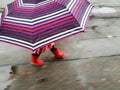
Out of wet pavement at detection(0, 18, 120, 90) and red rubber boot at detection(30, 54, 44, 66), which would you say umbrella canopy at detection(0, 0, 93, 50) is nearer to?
wet pavement at detection(0, 18, 120, 90)

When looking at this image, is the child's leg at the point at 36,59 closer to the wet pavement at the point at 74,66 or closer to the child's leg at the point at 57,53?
the wet pavement at the point at 74,66

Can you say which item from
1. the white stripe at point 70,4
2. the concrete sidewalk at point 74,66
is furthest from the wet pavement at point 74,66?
the white stripe at point 70,4

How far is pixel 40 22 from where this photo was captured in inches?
168

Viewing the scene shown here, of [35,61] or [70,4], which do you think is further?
[35,61]

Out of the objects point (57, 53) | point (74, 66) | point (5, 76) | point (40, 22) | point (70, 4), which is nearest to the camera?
point (40, 22)

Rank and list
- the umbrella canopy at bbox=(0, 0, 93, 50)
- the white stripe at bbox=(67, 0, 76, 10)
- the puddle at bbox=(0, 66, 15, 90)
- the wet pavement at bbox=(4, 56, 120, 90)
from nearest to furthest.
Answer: the umbrella canopy at bbox=(0, 0, 93, 50)
the white stripe at bbox=(67, 0, 76, 10)
the wet pavement at bbox=(4, 56, 120, 90)
the puddle at bbox=(0, 66, 15, 90)

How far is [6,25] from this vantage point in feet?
14.7

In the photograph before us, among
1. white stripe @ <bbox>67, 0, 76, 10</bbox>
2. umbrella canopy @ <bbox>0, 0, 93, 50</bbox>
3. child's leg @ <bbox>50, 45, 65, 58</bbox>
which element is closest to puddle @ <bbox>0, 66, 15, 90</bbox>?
child's leg @ <bbox>50, 45, 65, 58</bbox>

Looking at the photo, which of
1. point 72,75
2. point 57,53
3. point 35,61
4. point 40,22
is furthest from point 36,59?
point 40,22

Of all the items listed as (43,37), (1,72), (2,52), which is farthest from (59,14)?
(2,52)

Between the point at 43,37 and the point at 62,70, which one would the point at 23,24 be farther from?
the point at 62,70

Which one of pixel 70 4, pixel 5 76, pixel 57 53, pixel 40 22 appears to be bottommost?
pixel 5 76

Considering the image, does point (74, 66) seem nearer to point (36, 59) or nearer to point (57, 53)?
point (57, 53)

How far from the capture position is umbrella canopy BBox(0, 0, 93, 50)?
4.18m
